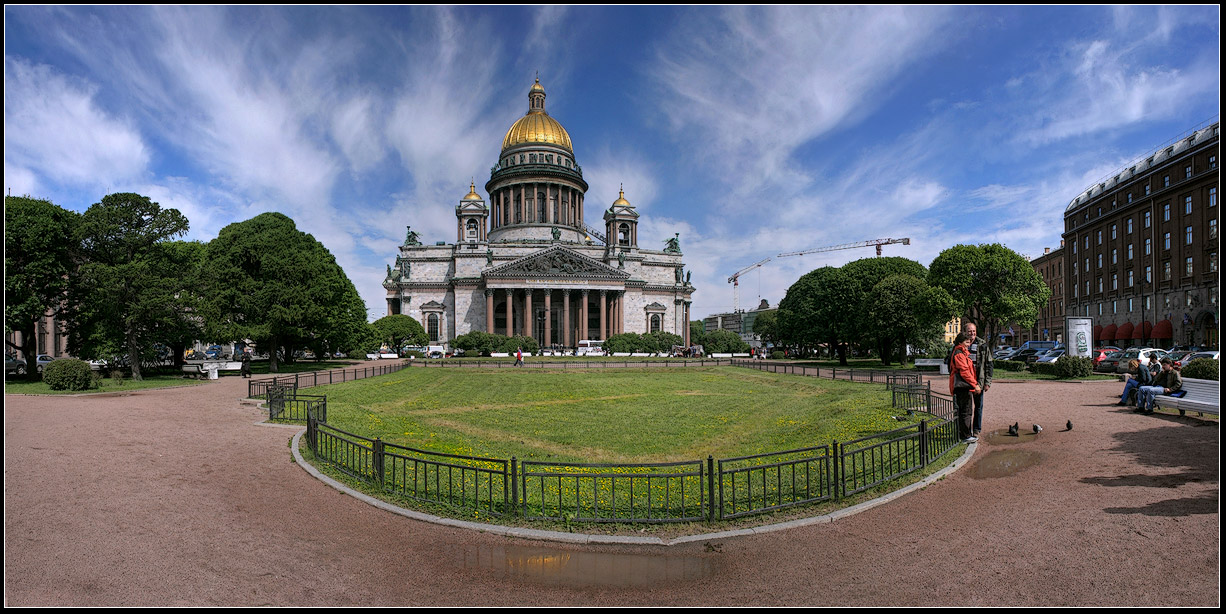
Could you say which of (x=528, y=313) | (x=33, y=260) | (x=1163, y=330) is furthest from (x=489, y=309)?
(x=1163, y=330)

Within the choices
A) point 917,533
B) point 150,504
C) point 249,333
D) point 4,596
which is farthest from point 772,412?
point 249,333

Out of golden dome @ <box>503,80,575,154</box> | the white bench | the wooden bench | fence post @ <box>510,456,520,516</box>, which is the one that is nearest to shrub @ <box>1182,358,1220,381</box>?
the wooden bench

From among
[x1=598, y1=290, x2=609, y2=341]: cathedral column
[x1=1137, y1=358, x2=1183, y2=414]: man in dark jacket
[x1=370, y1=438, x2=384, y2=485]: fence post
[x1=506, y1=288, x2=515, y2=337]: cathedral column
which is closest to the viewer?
[x1=370, y1=438, x2=384, y2=485]: fence post

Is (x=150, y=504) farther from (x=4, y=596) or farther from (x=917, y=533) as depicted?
(x=917, y=533)

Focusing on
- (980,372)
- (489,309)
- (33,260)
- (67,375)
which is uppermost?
(33,260)

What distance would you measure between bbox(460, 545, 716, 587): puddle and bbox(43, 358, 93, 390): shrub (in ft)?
95.3

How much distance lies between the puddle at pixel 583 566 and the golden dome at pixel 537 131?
8949 cm

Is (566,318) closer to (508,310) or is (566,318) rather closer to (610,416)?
(508,310)

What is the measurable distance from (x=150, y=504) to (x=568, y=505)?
649 cm

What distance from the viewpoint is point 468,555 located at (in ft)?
22.4

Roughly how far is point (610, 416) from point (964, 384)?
1035cm

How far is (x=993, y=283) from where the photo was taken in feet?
121

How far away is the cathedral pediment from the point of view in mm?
73312

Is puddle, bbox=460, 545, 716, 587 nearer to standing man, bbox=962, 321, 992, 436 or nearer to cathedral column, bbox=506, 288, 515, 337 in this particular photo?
standing man, bbox=962, 321, 992, 436
